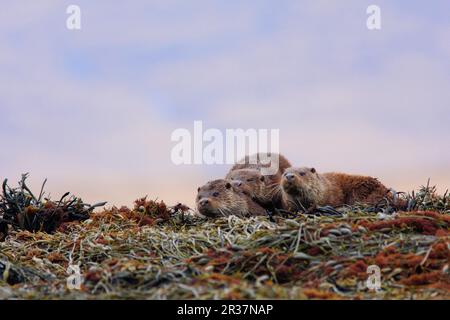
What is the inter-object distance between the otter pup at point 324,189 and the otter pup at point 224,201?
55 cm

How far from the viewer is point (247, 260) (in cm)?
705

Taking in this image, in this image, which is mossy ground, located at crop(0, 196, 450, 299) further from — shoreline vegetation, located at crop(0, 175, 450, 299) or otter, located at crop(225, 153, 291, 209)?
otter, located at crop(225, 153, 291, 209)

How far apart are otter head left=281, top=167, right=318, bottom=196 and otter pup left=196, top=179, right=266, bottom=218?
2.28ft

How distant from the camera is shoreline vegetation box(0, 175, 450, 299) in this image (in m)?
6.36

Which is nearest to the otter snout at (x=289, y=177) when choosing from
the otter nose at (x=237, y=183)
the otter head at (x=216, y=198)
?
the otter head at (x=216, y=198)

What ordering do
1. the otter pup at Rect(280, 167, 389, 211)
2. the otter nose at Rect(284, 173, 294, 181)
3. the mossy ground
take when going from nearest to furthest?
the mossy ground → the otter nose at Rect(284, 173, 294, 181) → the otter pup at Rect(280, 167, 389, 211)

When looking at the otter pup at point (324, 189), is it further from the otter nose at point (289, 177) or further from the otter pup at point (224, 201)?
the otter pup at point (224, 201)

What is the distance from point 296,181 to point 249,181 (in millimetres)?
1338

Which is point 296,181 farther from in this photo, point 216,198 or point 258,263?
point 258,263

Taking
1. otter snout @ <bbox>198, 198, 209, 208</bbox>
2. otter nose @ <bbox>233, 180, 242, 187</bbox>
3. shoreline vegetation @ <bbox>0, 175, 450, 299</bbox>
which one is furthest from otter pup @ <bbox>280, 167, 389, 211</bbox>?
otter snout @ <bbox>198, 198, 209, 208</bbox>

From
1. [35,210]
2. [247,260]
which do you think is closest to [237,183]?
[35,210]

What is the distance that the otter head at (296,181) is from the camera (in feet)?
37.3
